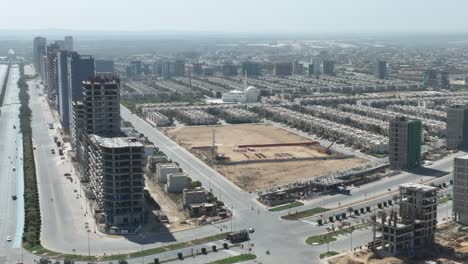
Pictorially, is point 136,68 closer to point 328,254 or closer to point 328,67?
point 328,67

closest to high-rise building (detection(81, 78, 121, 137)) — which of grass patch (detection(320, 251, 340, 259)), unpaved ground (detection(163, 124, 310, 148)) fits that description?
unpaved ground (detection(163, 124, 310, 148))

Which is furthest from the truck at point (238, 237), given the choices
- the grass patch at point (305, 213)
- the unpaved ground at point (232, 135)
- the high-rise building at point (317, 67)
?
the high-rise building at point (317, 67)

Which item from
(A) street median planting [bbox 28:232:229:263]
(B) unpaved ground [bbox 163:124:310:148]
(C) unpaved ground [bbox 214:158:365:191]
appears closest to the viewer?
(A) street median planting [bbox 28:232:229:263]

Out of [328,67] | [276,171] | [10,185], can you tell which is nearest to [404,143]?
[276,171]

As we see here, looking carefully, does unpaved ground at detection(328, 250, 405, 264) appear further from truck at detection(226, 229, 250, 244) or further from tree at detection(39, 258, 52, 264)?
tree at detection(39, 258, 52, 264)

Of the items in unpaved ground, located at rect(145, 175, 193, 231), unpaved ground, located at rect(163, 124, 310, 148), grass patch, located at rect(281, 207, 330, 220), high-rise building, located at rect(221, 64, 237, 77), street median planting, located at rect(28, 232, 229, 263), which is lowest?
street median planting, located at rect(28, 232, 229, 263)

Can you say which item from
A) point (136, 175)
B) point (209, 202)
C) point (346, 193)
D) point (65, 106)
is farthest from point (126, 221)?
point (65, 106)
